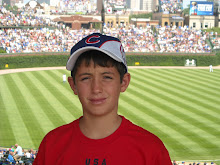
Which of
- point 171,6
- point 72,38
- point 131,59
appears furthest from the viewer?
point 171,6

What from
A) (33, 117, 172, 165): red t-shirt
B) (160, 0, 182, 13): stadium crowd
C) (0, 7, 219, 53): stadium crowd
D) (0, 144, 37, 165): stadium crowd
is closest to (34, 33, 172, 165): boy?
(33, 117, 172, 165): red t-shirt

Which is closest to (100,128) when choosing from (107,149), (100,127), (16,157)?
(100,127)

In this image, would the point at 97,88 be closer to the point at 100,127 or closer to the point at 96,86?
the point at 96,86

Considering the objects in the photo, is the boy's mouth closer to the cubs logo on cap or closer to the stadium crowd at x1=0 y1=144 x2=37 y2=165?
the cubs logo on cap

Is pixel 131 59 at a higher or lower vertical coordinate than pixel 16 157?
lower

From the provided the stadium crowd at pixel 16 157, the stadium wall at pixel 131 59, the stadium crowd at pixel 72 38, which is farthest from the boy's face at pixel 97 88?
the stadium crowd at pixel 72 38

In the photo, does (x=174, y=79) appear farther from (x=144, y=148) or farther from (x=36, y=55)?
(x=144, y=148)

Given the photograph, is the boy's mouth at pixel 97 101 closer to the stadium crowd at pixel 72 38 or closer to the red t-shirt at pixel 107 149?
the red t-shirt at pixel 107 149

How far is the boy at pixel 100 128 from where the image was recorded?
9.32ft

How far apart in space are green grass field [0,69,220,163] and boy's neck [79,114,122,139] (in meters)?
12.1

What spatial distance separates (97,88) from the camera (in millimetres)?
2900

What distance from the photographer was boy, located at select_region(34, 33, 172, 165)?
9.32ft

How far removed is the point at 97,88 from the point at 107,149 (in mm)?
504

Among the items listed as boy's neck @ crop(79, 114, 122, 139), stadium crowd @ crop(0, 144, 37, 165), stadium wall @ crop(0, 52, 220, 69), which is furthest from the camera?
stadium wall @ crop(0, 52, 220, 69)
